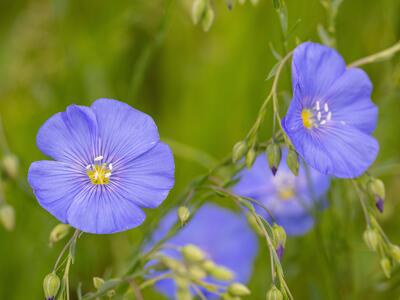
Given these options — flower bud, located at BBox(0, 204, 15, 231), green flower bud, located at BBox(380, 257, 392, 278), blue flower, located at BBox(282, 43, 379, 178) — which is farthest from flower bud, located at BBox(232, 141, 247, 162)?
flower bud, located at BBox(0, 204, 15, 231)

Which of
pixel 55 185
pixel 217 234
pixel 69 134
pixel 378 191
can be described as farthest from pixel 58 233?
pixel 217 234

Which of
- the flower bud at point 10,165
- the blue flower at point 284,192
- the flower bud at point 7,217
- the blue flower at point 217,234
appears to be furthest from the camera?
the blue flower at point 217,234

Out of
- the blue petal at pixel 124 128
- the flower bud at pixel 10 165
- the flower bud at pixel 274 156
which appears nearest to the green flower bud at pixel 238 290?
the flower bud at pixel 274 156

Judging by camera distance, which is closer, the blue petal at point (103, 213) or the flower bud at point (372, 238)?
the blue petal at point (103, 213)

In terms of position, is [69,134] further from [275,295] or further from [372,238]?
[372,238]

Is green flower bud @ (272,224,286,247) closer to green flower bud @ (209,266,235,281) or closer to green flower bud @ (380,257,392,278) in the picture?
green flower bud @ (209,266,235,281)

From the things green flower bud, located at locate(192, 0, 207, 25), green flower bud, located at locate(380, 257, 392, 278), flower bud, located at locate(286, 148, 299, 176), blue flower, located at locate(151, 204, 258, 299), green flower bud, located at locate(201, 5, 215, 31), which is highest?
green flower bud, located at locate(192, 0, 207, 25)

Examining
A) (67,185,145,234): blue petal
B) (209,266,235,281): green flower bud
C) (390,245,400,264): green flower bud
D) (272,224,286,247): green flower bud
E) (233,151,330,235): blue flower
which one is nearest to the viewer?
(67,185,145,234): blue petal

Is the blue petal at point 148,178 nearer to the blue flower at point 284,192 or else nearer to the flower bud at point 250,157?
the flower bud at point 250,157
